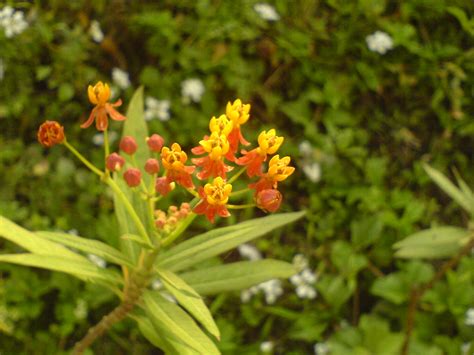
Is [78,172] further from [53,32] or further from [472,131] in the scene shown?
[472,131]

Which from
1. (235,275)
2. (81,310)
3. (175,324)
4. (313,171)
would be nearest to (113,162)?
(175,324)

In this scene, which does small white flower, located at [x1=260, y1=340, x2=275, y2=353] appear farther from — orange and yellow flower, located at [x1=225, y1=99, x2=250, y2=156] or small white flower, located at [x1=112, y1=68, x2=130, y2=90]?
orange and yellow flower, located at [x1=225, y1=99, x2=250, y2=156]

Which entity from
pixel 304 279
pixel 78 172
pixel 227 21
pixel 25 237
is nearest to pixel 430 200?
pixel 304 279

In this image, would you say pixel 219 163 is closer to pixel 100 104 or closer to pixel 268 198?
pixel 268 198

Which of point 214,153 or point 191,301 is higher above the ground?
point 214,153

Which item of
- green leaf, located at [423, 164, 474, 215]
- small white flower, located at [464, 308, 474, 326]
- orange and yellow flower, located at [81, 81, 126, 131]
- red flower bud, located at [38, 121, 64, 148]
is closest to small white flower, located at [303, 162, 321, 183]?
green leaf, located at [423, 164, 474, 215]

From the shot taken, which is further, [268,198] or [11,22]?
[11,22]
